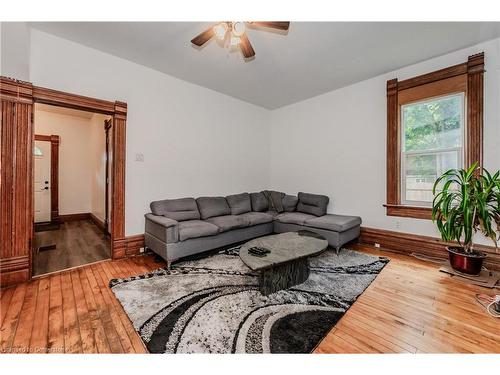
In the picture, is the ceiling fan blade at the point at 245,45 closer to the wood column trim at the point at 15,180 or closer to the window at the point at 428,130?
the wood column trim at the point at 15,180

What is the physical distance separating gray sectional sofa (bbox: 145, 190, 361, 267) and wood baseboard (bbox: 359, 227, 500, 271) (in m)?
0.30

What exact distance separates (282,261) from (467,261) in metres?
2.30

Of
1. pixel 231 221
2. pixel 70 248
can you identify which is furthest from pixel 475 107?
pixel 70 248

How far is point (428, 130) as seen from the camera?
3389mm

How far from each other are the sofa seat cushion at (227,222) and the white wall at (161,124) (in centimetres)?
81

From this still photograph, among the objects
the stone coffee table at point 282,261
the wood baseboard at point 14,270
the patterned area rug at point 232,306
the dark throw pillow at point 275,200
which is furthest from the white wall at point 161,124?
the stone coffee table at point 282,261

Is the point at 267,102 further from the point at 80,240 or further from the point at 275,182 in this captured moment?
the point at 80,240

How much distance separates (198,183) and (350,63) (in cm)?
322

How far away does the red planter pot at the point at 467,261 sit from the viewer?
2545mm

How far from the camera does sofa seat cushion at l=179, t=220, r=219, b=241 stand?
9.55 ft

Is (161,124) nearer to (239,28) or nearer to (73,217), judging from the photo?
(239,28)

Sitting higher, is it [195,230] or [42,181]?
[42,181]

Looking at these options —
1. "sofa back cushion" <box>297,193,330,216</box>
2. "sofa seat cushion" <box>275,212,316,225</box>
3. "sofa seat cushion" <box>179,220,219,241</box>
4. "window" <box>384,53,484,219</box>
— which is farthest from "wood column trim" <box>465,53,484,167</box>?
"sofa seat cushion" <box>179,220,219,241</box>
